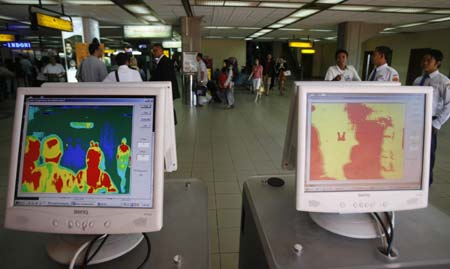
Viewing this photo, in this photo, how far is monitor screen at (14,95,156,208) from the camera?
88 cm

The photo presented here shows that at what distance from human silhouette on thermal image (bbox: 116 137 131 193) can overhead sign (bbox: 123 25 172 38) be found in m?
10.3

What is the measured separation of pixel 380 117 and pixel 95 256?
102cm

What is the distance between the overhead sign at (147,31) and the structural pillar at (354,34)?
6.10 m

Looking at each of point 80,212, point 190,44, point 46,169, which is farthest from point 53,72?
point 80,212

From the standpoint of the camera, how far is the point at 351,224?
3.37 feet

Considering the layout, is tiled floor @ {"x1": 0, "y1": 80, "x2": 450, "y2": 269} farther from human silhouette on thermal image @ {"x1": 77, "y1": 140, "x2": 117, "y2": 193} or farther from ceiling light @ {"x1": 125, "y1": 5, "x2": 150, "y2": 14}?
ceiling light @ {"x1": 125, "y1": 5, "x2": 150, "y2": 14}

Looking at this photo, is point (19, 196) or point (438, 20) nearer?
point (19, 196)

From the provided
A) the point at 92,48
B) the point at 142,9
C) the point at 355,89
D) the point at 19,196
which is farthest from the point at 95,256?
the point at 142,9

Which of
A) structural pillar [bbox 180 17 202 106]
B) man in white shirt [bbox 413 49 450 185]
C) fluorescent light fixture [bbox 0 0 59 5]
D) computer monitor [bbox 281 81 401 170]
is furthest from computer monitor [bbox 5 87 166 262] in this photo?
structural pillar [bbox 180 17 202 106]

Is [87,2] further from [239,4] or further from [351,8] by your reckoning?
[351,8]

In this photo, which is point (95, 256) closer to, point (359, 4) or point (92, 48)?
point (92, 48)

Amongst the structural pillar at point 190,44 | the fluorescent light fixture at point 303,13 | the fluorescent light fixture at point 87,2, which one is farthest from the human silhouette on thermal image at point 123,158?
the structural pillar at point 190,44

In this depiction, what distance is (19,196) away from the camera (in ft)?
2.87

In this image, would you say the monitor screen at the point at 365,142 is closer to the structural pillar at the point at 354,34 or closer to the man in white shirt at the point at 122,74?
the man in white shirt at the point at 122,74
